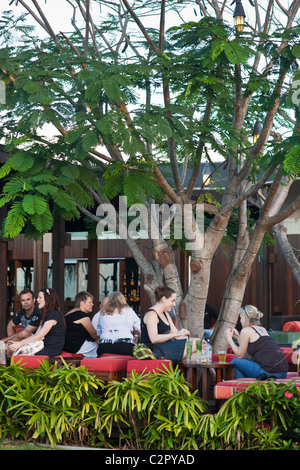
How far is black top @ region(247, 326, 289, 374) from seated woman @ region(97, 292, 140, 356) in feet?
4.35

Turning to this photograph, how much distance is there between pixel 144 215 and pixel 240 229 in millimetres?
1592

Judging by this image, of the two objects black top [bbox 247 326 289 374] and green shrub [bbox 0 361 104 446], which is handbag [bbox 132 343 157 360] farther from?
black top [bbox 247 326 289 374]

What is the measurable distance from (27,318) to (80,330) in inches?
40.6

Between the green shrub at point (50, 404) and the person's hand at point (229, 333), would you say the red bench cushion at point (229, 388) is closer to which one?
the person's hand at point (229, 333)

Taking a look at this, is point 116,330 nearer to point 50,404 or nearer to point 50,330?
point 50,330

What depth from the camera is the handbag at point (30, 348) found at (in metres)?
6.03

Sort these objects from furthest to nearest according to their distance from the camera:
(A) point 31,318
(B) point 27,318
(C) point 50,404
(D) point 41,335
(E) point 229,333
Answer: (B) point 27,318, (A) point 31,318, (D) point 41,335, (E) point 229,333, (C) point 50,404

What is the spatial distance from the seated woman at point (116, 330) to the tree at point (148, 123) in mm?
1078

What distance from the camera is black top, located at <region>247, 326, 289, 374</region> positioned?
5570 millimetres

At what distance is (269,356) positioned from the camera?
558cm

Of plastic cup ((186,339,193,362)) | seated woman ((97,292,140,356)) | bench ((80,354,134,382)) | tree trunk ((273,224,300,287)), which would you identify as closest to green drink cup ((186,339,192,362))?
plastic cup ((186,339,193,362))

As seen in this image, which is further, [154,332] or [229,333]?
[229,333]

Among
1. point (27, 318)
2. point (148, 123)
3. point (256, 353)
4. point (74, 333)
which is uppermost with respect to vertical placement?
point (148, 123)

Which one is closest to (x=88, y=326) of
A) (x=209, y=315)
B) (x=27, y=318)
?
(x=27, y=318)
